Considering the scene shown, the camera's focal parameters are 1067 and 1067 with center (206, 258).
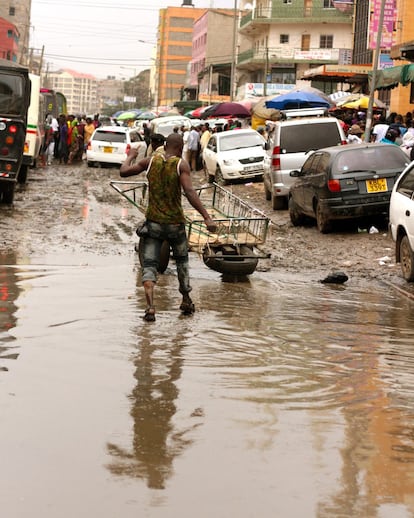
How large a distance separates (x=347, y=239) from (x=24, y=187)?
441 inches

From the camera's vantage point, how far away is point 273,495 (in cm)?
481

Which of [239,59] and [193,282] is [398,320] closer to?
[193,282]

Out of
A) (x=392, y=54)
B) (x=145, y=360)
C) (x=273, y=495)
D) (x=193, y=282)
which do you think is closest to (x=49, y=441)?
(x=273, y=495)

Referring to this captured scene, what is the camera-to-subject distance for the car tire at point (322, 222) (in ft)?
57.8

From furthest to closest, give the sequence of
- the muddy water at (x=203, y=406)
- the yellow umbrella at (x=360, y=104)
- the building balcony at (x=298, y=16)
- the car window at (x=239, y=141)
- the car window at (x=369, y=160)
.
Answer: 1. the building balcony at (x=298, y=16)
2. the yellow umbrella at (x=360, y=104)
3. the car window at (x=239, y=141)
4. the car window at (x=369, y=160)
5. the muddy water at (x=203, y=406)

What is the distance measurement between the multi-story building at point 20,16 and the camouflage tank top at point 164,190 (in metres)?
132

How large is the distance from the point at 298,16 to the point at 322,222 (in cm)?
6424


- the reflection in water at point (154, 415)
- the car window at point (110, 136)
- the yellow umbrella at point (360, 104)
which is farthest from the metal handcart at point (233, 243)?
the car window at point (110, 136)

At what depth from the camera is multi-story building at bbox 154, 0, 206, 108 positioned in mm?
175000

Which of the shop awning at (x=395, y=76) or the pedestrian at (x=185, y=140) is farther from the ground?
the shop awning at (x=395, y=76)

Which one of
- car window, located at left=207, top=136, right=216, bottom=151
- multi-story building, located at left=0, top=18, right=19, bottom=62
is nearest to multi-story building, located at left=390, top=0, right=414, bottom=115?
car window, located at left=207, top=136, right=216, bottom=151

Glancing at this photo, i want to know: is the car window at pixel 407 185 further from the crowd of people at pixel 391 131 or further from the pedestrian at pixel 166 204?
the crowd of people at pixel 391 131

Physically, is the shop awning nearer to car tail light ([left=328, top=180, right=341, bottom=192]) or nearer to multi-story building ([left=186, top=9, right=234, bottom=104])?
car tail light ([left=328, top=180, right=341, bottom=192])

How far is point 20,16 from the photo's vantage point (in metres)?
146
